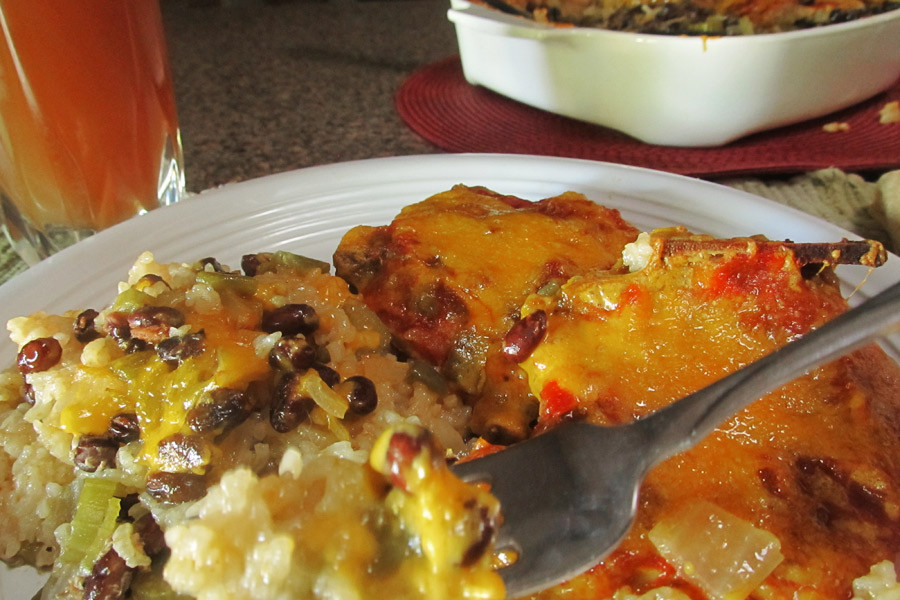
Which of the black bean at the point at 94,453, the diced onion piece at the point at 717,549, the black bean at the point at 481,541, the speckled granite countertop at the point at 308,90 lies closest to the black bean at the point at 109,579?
the black bean at the point at 94,453

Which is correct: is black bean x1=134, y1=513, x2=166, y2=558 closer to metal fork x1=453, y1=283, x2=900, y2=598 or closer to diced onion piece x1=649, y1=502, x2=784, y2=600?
metal fork x1=453, y1=283, x2=900, y2=598

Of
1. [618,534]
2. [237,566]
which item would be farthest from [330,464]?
[618,534]

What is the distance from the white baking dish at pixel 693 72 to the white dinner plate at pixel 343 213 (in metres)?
0.47

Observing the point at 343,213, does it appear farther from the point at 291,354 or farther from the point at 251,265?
the point at 291,354

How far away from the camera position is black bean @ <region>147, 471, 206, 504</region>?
0.90 metres

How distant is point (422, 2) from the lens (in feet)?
15.2

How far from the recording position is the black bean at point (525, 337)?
0.97 meters

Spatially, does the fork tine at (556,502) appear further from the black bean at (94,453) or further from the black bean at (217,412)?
the black bean at (94,453)

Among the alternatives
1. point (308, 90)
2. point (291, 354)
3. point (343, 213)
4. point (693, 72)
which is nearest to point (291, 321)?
point (291, 354)

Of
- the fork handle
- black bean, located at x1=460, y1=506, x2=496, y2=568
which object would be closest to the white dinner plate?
the fork handle

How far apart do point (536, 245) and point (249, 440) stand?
546 millimetres

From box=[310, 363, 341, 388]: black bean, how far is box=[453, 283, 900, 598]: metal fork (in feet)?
0.97

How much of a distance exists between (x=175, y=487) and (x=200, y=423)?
8cm

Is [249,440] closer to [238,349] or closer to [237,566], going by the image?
[238,349]
